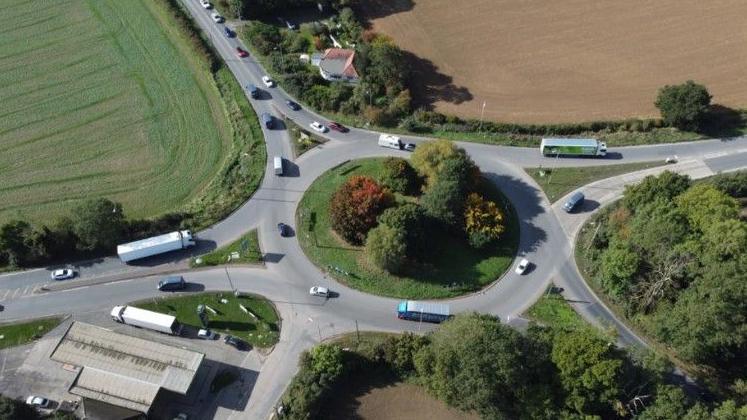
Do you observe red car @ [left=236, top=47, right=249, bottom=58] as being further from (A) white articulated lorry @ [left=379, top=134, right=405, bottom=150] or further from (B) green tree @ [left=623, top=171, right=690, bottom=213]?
(B) green tree @ [left=623, top=171, right=690, bottom=213]

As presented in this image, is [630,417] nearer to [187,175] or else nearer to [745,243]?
[745,243]

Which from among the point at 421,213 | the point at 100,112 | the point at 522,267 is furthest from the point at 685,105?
the point at 100,112

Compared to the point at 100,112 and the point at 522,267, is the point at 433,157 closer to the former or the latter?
the point at 522,267

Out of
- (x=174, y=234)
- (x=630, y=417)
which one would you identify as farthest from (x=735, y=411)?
(x=174, y=234)

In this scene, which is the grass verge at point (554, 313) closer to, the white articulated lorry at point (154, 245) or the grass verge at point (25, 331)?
the white articulated lorry at point (154, 245)

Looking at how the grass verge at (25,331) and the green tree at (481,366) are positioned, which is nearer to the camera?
the green tree at (481,366)

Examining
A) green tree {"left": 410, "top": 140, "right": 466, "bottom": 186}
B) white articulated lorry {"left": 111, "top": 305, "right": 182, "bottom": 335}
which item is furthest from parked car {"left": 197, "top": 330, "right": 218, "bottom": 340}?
green tree {"left": 410, "top": 140, "right": 466, "bottom": 186}

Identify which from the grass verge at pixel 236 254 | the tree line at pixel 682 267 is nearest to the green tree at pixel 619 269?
the tree line at pixel 682 267
